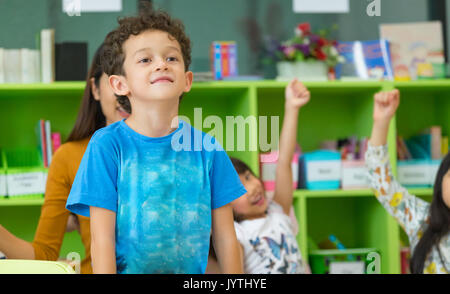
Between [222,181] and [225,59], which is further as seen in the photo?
[225,59]

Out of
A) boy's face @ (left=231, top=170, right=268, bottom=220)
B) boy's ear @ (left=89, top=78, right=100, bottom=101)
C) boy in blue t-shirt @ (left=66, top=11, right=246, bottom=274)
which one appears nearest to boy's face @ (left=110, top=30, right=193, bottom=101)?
boy in blue t-shirt @ (left=66, top=11, right=246, bottom=274)

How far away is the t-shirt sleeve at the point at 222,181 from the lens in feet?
1.35

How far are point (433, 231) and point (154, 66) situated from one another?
90 cm

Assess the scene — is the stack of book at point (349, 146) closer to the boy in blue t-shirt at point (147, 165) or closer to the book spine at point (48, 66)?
the book spine at point (48, 66)

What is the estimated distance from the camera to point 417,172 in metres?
1.72

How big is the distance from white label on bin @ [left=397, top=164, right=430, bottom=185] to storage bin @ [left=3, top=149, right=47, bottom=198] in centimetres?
108

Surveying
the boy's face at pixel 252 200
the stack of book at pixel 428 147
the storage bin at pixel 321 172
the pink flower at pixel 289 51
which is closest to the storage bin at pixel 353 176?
the storage bin at pixel 321 172

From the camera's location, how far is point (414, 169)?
5.63ft

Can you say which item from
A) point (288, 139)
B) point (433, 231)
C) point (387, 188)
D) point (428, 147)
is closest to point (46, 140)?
point (288, 139)

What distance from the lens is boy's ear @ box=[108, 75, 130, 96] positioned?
39 centimetres

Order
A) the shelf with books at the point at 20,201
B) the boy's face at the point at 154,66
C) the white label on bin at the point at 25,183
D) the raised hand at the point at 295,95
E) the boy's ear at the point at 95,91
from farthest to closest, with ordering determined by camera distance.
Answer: the white label on bin at the point at 25,183 → the shelf with books at the point at 20,201 → the raised hand at the point at 295,95 → the boy's ear at the point at 95,91 → the boy's face at the point at 154,66

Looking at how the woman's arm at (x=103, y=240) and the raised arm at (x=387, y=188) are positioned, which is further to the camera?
the raised arm at (x=387, y=188)

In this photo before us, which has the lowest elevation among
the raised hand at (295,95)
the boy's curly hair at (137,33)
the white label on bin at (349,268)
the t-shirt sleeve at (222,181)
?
the white label on bin at (349,268)

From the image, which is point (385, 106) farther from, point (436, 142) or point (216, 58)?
point (436, 142)
